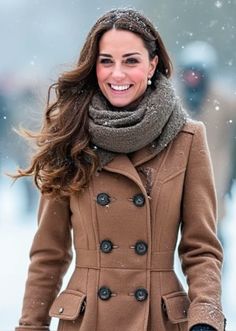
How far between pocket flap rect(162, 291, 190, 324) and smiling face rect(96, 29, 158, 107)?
620 millimetres

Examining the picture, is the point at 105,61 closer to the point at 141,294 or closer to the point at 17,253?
the point at 141,294

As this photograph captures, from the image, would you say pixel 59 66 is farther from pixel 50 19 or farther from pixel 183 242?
pixel 50 19

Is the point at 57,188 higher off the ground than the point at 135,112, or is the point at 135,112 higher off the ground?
the point at 135,112

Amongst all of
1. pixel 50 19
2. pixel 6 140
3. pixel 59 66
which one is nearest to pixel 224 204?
pixel 6 140

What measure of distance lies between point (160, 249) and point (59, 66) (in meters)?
0.80

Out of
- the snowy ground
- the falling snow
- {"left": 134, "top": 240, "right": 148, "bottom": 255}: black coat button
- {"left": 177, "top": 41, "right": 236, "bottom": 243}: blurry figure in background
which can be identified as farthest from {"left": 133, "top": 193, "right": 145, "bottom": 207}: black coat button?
the falling snow

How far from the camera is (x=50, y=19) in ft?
Result: 36.6

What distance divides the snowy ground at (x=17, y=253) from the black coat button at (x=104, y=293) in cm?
269

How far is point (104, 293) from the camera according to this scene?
3045mm

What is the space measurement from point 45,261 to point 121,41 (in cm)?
75

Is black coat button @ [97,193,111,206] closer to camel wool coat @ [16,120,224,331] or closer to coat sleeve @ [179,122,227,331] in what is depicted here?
camel wool coat @ [16,120,224,331]

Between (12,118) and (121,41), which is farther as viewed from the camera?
(12,118)

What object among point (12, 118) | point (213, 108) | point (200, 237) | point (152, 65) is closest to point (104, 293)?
point (200, 237)

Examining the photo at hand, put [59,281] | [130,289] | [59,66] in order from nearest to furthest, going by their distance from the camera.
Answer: [130,289] → [59,281] → [59,66]
